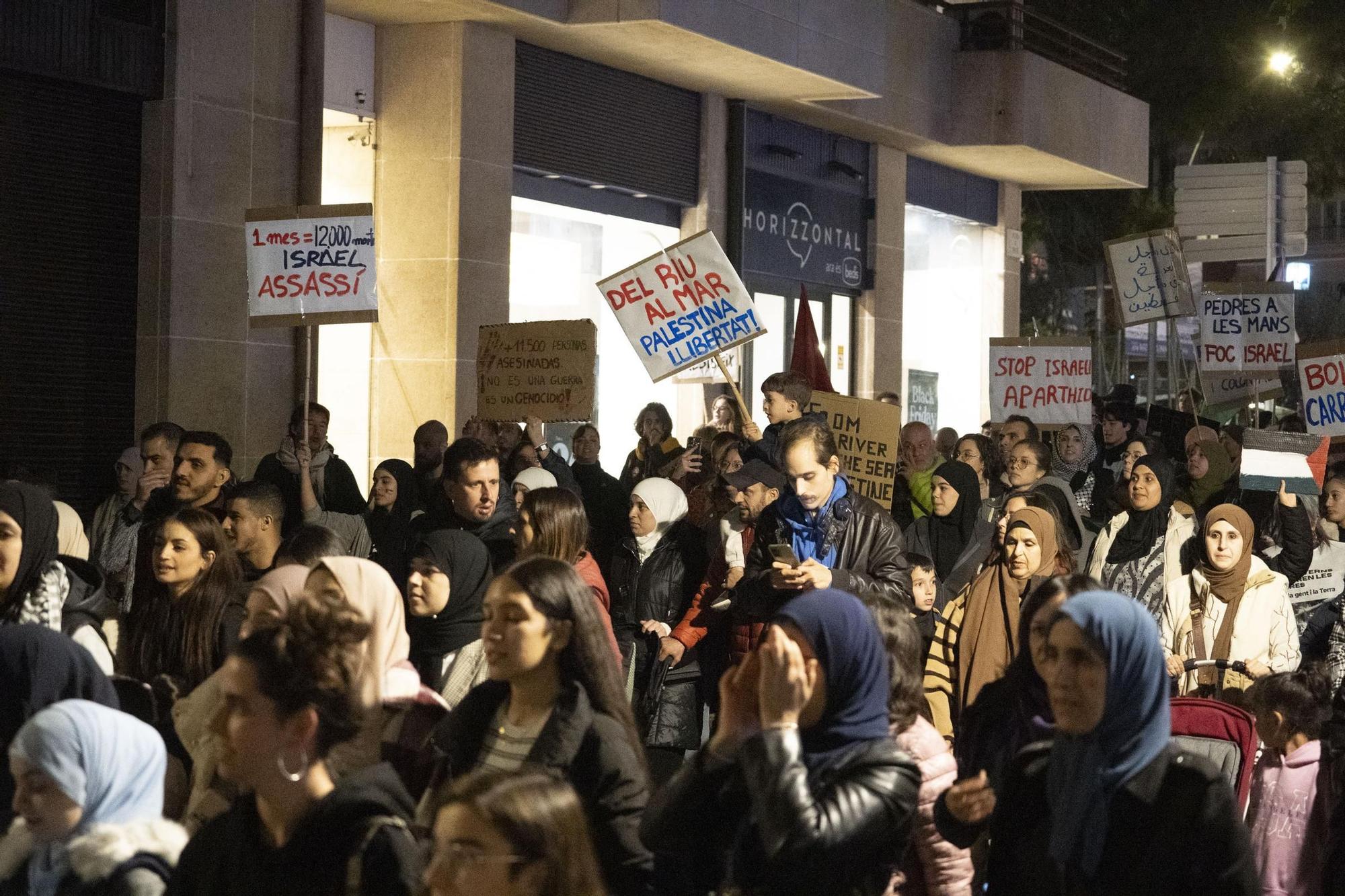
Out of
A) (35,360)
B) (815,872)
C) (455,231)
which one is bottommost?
(815,872)

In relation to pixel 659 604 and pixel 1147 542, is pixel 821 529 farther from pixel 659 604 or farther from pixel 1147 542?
pixel 1147 542

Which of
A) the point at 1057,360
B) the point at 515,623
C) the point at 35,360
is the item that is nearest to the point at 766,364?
the point at 1057,360

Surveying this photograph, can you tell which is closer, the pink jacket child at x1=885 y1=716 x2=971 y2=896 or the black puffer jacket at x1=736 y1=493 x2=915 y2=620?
the pink jacket child at x1=885 y1=716 x2=971 y2=896

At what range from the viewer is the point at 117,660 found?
21.1 feet

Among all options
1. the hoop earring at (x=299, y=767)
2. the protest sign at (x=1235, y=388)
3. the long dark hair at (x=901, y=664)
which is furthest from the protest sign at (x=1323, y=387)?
the hoop earring at (x=299, y=767)

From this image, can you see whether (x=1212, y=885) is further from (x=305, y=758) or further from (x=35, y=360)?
(x=35, y=360)

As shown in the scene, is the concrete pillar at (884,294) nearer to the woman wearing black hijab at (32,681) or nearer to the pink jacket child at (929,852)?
the pink jacket child at (929,852)

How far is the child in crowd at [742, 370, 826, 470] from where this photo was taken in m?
9.39

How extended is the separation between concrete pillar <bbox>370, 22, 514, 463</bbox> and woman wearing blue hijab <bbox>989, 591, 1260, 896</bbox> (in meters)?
12.2

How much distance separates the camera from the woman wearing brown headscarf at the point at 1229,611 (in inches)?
321

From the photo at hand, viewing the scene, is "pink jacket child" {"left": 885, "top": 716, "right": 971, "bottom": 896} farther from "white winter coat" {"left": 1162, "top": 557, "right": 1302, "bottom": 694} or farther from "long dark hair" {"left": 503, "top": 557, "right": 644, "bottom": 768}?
"white winter coat" {"left": 1162, "top": 557, "right": 1302, "bottom": 694}

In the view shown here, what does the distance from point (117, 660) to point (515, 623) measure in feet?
7.41

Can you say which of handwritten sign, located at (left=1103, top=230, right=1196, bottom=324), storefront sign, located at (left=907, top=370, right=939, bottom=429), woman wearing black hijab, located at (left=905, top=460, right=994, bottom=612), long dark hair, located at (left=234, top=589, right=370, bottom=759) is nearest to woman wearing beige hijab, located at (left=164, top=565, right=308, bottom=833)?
long dark hair, located at (left=234, top=589, right=370, bottom=759)

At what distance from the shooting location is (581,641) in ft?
15.6
